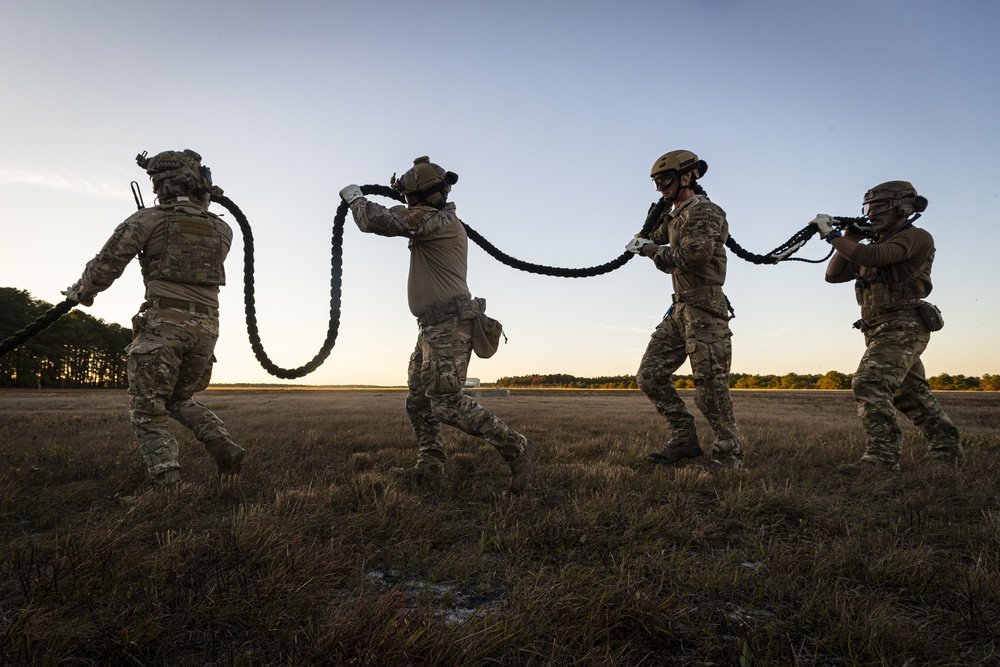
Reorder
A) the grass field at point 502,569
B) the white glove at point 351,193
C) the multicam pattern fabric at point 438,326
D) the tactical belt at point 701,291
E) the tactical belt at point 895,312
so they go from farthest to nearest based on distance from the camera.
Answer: the tactical belt at point 895,312, the tactical belt at point 701,291, the white glove at point 351,193, the multicam pattern fabric at point 438,326, the grass field at point 502,569

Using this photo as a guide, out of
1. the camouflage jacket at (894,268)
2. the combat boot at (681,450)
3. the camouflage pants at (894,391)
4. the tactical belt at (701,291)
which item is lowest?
the combat boot at (681,450)

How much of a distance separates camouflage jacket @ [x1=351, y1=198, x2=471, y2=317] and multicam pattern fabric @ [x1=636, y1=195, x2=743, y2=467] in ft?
6.77

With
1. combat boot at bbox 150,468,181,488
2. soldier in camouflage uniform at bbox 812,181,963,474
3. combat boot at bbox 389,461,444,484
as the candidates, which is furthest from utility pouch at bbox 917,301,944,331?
combat boot at bbox 150,468,181,488

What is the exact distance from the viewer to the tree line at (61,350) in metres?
40.4

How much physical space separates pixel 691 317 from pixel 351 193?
353 cm

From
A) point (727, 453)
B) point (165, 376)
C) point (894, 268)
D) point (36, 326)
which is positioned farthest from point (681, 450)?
point (36, 326)

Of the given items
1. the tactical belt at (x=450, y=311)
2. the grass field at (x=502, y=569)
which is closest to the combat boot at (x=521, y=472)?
the grass field at (x=502, y=569)

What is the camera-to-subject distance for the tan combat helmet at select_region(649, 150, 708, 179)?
16.9 ft

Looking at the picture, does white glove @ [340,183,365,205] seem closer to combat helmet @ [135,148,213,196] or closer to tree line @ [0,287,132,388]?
combat helmet @ [135,148,213,196]

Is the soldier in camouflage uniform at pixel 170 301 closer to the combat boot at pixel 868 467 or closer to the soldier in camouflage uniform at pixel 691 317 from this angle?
the soldier in camouflage uniform at pixel 691 317

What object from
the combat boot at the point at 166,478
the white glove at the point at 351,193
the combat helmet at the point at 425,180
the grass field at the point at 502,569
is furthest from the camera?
the combat helmet at the point at 425,180

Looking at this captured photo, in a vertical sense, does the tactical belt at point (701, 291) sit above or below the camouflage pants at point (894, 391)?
above

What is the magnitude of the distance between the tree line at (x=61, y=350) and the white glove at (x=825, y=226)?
4305 cm

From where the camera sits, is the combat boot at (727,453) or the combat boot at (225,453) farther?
the combat boot at (727,453)
